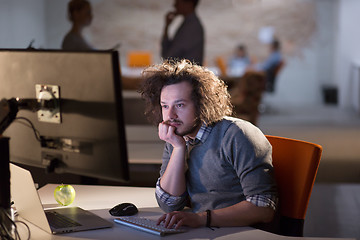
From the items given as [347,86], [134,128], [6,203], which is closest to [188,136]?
[6,203]

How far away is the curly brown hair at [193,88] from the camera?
5.93ft

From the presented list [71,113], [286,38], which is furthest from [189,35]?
[286,38]

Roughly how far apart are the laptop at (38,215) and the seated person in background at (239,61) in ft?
26.3

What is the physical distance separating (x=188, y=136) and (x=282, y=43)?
1005 cm

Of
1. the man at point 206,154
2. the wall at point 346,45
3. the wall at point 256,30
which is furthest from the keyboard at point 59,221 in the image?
the wall at point 256,30

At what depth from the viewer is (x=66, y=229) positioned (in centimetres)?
166

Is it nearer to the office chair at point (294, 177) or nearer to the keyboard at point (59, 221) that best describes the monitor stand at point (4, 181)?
the keyboard at point (59, 221)

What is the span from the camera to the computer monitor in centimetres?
136

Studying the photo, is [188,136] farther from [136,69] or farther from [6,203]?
[136,69]

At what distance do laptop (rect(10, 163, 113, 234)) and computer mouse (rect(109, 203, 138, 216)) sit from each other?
58 mm

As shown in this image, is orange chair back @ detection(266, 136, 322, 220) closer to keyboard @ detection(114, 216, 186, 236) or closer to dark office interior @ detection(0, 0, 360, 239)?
keyboard @ detection(114, 216, 186, 236)

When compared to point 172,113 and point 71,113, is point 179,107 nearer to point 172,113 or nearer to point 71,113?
point 172,113

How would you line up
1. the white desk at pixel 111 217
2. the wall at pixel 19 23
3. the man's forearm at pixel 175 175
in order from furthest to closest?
the wall at pixel 19 23, the man's forearm at pixel 175 175, the white desk at pixel 111 217

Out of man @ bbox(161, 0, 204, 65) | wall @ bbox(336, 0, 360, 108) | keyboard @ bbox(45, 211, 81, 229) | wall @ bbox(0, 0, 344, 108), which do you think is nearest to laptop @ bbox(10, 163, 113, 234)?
keyboard @ bbox(45, 211, 81, 229)
